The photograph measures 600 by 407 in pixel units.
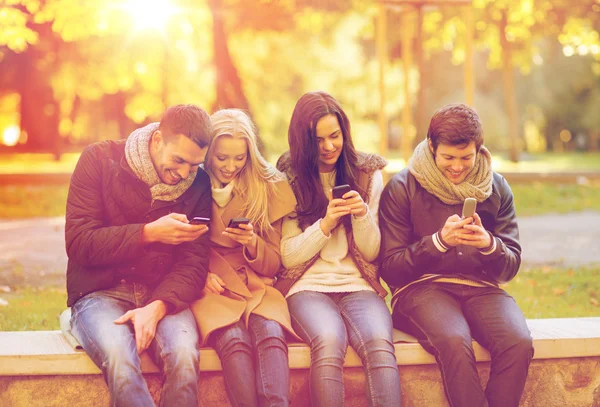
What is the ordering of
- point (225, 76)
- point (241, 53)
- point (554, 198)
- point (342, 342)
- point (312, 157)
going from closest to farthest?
point (342, 342), point (312, 157), point (554, 198), point (225, 76), point (241, 53)

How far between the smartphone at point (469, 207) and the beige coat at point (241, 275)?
0.95 metres

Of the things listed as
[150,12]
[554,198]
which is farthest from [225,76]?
[554,198]

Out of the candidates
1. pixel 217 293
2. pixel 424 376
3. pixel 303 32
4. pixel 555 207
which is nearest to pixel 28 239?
pixel 217 293

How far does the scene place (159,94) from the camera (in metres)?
20.5

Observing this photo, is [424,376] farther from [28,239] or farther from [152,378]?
[28,239]

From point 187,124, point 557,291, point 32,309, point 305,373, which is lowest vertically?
point 557,291

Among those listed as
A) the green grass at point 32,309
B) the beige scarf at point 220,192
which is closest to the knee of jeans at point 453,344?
the beige scarf at point 220,192

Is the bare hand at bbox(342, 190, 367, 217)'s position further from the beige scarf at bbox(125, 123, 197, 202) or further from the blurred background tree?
the blurred background tree

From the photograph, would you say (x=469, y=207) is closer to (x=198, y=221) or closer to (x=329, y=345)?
(x=329, y=345)

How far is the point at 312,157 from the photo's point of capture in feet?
14.5

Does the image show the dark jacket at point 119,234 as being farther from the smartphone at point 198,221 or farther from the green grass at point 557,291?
the green grass at point 557,291

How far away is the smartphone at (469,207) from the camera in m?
3.86

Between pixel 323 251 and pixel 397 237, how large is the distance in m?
0.41

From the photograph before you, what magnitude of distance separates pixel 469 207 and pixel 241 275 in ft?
4.06
